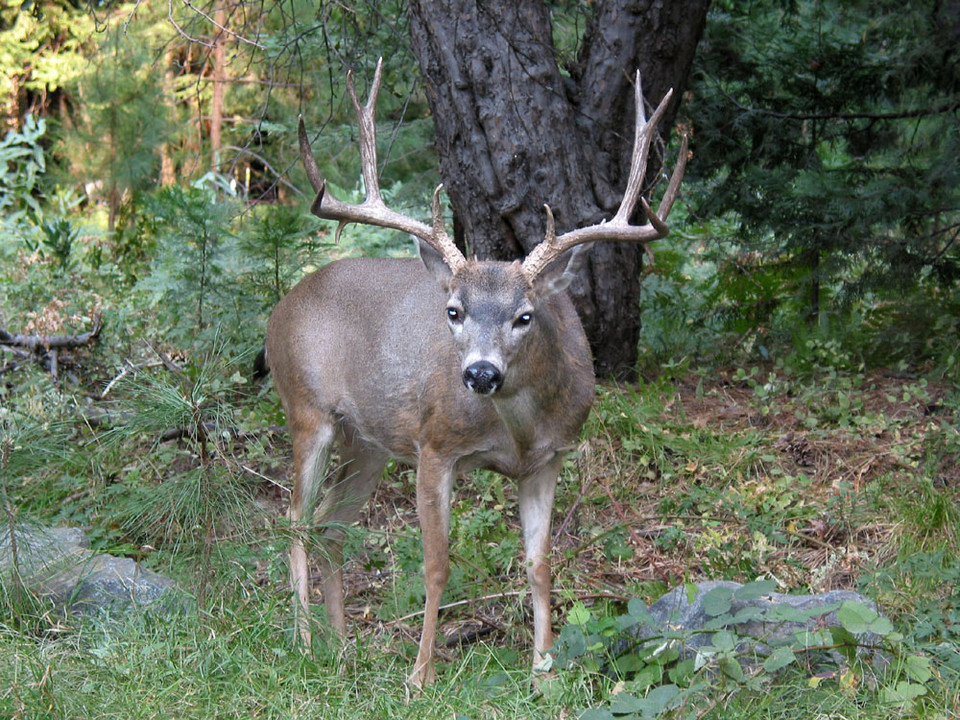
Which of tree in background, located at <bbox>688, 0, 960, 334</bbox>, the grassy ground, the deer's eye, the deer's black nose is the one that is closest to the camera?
the grassy ground

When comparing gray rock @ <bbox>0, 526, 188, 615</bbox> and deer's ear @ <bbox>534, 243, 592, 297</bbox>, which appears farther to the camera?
deer's ear @ <bbox>534, 243, 592, 297</bbox>

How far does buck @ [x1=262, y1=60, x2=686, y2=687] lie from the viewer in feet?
15.3

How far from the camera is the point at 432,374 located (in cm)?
509

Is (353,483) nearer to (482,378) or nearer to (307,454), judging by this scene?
(307,454)

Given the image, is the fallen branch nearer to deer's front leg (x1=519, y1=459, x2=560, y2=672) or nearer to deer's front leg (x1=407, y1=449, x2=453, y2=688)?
deer's front leg (x1=407, y1=449, x2=453, y2=688)

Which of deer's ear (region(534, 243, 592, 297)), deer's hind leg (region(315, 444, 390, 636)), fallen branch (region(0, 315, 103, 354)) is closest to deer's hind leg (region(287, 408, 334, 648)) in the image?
deer's hind leg (region(315, 444, 390, 636))

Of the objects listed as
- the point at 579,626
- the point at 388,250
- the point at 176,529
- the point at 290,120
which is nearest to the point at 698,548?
the point at 579,626

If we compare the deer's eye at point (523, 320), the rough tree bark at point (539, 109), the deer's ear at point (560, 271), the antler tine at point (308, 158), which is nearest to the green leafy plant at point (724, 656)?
the deer's eye at point (523, 320)

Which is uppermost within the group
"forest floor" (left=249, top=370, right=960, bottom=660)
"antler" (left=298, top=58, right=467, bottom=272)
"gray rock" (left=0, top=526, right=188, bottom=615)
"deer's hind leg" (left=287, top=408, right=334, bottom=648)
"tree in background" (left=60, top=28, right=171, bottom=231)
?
"antler" (left=298, top=58, right=467, bottom=272)

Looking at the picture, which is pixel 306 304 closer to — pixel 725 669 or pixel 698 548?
pixel 698 548

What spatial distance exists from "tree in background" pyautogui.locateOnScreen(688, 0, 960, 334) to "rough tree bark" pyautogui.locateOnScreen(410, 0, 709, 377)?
1050mm

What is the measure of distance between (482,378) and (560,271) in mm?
804

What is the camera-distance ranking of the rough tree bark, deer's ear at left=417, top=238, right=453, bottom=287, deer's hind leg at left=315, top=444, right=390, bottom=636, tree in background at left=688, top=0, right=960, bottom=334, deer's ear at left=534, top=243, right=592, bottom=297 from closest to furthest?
deer's ear at left=534, top=243, right=592, bottom=297 → deer's ear at left=417, top=238, right=453, bottom=287 → deer's hind leg at left=315, top=444, right=390, bottom=636 → the rough tree bark → tree in background at left=688, top=0, right=960, bottom=334

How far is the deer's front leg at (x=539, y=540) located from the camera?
16.0 feet
